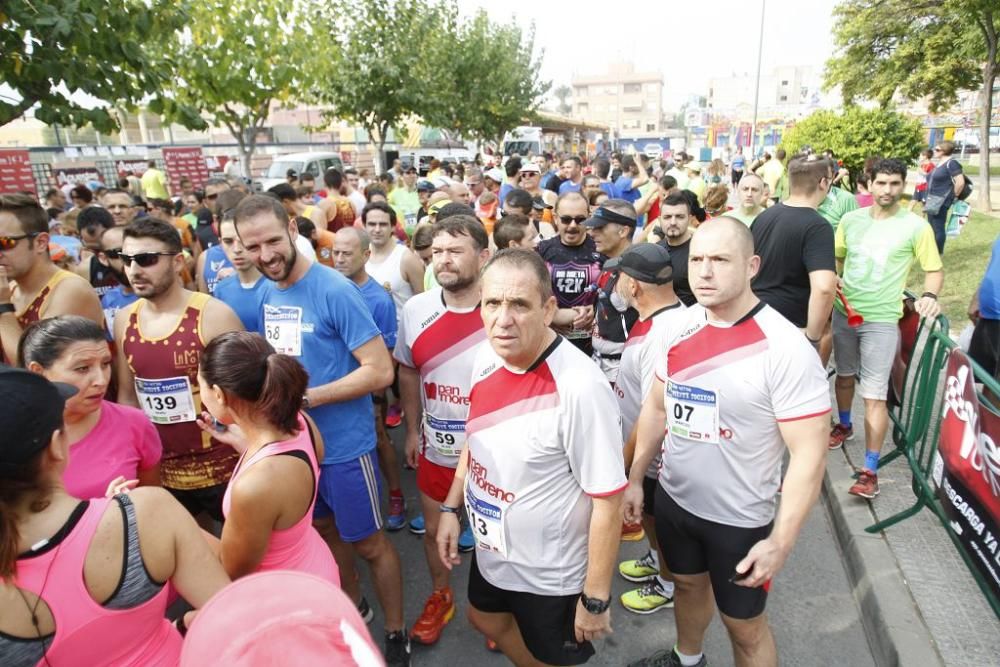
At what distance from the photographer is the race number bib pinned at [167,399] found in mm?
2879

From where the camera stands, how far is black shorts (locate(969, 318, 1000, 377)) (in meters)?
4.25

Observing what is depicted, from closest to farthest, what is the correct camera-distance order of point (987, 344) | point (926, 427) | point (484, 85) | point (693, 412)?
point (693, 412)
point (926, 427)
point (987, 344)
point (484, 85)

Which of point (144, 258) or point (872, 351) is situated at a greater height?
point (144, 258)

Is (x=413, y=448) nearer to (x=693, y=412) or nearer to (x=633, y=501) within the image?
(x=633, y=501)

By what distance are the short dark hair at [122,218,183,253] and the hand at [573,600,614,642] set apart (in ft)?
8.07

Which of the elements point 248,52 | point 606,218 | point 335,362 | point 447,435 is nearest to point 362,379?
point 335,362

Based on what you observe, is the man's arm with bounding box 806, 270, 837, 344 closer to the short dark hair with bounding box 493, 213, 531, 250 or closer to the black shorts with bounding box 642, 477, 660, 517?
the black shorts with bounding box 642, 477, 660, 517

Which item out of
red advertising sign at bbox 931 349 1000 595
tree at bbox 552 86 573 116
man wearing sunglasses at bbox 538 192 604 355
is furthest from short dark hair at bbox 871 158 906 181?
tree at bbox 552 86 573 116

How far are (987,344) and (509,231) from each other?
11.5 ft

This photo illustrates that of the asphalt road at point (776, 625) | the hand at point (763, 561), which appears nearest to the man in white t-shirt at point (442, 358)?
the asphalt road at point (776, 625)

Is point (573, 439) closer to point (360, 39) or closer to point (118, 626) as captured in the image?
point (118, 626)

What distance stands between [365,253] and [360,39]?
14882 millimetres

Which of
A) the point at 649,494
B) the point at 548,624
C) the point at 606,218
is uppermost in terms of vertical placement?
the point at 606,218

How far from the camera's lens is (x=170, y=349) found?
9.34 ft
